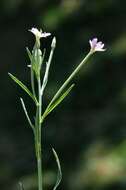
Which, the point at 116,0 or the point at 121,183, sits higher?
the point at 116,0

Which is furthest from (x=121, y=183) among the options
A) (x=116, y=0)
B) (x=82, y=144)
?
(x=116, y=0)

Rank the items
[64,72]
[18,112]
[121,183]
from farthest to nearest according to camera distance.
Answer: [18,112] < [64,72] < [121,183]

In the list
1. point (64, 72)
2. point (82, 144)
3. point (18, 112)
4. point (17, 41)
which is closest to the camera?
point (82, 144)

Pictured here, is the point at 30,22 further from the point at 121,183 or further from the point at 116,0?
the point at 121,183

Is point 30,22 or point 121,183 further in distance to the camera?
point 30,22

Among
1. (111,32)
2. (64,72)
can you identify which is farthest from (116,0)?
(64,72)

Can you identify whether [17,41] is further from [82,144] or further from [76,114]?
[82,144]
